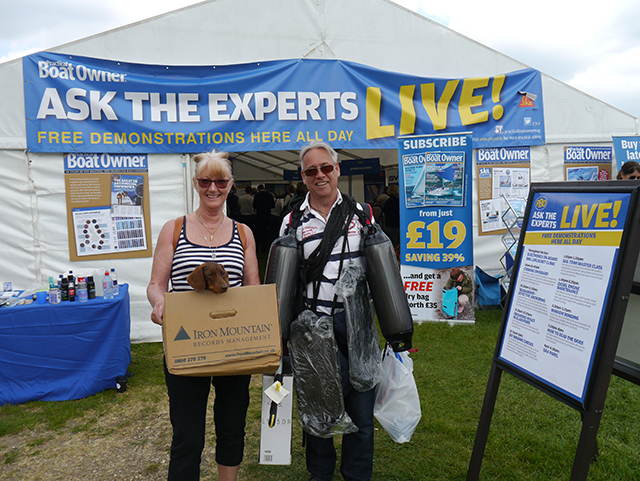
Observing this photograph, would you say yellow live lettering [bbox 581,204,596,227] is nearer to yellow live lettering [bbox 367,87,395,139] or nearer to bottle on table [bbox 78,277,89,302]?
bottle on table [bbox 78,277,89,302]

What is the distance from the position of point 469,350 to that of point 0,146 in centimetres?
487

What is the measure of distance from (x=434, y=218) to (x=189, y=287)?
3713mm

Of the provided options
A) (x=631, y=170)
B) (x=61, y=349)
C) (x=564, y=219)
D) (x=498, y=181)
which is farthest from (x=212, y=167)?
(x=498, y=181)

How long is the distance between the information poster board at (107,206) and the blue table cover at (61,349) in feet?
3.82

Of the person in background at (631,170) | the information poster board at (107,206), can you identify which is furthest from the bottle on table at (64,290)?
the person in background at (631,170)

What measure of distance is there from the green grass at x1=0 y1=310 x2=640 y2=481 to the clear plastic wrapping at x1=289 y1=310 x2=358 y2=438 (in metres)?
0.67

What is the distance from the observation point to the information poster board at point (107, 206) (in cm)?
452

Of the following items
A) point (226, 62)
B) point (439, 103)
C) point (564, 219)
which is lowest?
point (564, 219)

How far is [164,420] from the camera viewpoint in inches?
124

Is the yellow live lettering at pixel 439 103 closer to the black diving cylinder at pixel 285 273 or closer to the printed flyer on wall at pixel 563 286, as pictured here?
the printed flyer on wall at pixel 563 286

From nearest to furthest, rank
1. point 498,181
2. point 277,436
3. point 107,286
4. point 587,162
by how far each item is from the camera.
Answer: point 277,436 → point 107,286 → point 498,181 → point 587,162

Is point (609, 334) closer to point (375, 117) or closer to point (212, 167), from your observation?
point (212, 167)

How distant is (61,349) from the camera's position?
3436 mm

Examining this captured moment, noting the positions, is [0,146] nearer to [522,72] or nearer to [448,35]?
[448,35]
